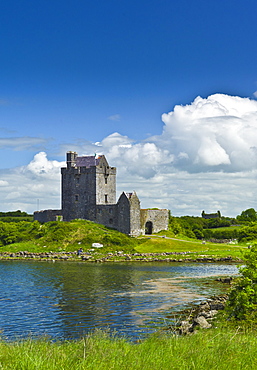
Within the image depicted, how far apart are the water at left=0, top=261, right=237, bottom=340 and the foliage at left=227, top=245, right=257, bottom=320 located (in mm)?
3759

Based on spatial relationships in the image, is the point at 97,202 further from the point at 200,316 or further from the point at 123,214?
the point at 200,316

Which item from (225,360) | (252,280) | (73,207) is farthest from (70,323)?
(73,207)

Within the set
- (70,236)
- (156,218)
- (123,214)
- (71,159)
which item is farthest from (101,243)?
(71,159)

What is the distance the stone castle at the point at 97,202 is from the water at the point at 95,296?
23892 millimetres

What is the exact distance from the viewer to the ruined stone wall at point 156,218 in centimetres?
8300

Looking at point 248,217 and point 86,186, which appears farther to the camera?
point 86,186

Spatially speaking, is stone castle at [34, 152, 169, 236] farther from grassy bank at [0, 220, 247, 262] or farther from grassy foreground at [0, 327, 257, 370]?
grassy foreground at [0, 327, 257, 370]

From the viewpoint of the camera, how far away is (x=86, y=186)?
8500 centimetres

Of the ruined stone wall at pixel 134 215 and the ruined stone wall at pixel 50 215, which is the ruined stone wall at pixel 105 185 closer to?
the ruined stone wall at pixel 134 215

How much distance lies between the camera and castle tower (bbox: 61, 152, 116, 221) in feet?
276

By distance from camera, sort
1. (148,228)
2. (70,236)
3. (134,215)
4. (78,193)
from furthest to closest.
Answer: (148,228), (78,193), (134,215), (70,236)

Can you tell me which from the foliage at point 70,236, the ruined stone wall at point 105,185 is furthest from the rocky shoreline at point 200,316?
the ruined stone wall at point 105,185

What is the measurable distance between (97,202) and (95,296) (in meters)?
50.1

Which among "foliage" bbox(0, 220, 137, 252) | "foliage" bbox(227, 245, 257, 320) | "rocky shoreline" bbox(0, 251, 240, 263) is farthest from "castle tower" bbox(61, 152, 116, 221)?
"foliage" bbox(227, 245, 257, 320)
